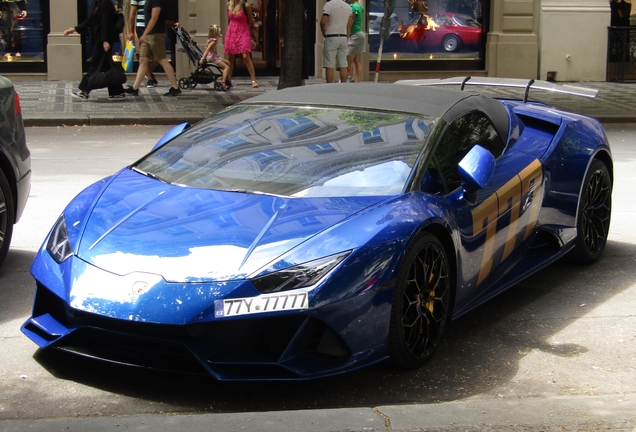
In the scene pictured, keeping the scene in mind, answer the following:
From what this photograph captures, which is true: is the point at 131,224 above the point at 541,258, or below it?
above

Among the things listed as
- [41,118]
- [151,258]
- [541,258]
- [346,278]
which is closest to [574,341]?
[541,258]

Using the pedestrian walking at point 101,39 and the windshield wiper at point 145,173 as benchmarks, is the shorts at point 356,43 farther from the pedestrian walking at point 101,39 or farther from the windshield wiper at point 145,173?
the windshield wiper at point 145,173

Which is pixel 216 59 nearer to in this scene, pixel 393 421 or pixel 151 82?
pixel 151 82

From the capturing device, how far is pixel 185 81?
19172mm

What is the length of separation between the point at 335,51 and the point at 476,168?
13448mm

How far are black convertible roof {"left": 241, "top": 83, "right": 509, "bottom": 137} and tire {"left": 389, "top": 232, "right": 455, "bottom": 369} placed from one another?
3.26 feet

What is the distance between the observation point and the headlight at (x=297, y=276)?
3859mm

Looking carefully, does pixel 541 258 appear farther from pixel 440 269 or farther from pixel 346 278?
pixel 346 278

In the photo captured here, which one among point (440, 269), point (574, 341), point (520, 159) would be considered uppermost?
point (520, 159)

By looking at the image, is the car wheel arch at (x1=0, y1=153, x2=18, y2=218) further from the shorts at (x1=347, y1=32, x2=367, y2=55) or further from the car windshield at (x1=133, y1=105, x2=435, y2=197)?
the shorts at (x1=347, y1=32, x2=367, y2=55)

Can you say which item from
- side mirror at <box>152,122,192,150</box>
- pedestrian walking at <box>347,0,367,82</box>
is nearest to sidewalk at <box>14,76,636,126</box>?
pedestrian walking at <box>347,0,367,82</box>

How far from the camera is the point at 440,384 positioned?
439 cm

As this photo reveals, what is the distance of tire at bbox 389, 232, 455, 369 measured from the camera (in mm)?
4234

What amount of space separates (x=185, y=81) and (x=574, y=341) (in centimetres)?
1503
